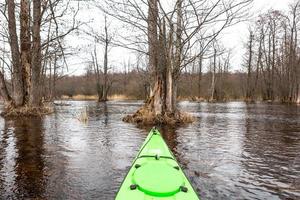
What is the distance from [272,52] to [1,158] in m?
45.2

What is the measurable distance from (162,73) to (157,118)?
6.16 feet

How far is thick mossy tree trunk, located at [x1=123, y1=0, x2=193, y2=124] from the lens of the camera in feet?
49.1

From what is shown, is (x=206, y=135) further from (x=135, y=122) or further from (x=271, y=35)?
(x=271, y=35)

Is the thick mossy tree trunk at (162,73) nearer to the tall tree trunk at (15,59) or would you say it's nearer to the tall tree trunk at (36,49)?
the tall tree trunk at (36,49)

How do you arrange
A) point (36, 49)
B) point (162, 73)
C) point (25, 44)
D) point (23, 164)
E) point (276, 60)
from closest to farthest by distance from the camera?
point (23, 164), point (162, 73), point (36, 49), point (25, 44), point (276, 60)

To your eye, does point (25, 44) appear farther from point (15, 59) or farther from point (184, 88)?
point (184, 88)

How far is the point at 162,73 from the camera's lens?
15555mm

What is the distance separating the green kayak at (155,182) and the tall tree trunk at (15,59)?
51.4 feet

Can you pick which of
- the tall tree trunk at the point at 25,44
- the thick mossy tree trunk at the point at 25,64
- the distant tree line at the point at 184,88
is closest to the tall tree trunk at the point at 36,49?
the thick mossy tree trunk at the point at 25,64

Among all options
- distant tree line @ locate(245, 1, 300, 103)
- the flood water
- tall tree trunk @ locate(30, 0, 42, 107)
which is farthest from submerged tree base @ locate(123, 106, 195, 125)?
distant tree line @ locate(245, 1, 300, 103)

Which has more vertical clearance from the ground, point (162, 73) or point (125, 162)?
point (162, 73)

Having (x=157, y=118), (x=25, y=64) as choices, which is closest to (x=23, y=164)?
(x=157, y=118)

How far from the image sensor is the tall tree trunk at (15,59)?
1900 centimetres

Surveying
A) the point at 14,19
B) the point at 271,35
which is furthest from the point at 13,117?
the point at 271,35
